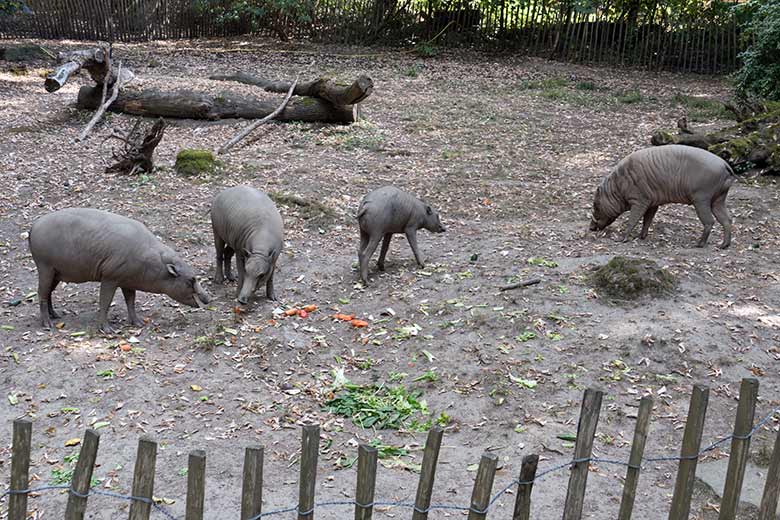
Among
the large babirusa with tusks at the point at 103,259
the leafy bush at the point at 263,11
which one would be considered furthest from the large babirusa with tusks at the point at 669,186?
the leafy bush at the point at 263,11

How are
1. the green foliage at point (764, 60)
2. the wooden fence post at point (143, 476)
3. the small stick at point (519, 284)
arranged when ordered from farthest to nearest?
the green foliage at point (764, 60), the small stick at point (519, 284), the wooden fence post at point (143, 476)

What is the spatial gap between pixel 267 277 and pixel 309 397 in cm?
190

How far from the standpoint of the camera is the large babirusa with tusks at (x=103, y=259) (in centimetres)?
683

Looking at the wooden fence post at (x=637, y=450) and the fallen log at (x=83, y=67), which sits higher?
the fallen log at (x=83, y=67)

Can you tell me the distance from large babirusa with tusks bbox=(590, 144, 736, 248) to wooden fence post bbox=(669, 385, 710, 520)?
5898mm

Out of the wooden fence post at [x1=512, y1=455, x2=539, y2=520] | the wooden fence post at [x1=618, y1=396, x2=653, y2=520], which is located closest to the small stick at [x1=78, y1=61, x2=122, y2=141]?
the wooden fence post at [x1=512, y1=455, x2=539, y2=520]

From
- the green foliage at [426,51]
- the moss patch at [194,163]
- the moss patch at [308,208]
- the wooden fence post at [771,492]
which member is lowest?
the moss patch at [308,208]

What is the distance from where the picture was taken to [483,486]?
3.10 m

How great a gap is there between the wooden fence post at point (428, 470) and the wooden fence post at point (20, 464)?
5.16 feet

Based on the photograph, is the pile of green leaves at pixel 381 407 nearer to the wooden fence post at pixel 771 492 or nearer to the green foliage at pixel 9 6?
the wooden fence post at pixel 771 492

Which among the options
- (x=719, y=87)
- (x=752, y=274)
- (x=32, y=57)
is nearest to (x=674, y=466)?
(x=752, y=274)

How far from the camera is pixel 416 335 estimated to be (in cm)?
700

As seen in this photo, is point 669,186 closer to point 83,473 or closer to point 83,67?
point 83,473

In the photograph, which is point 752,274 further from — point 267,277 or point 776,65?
point 776,65
